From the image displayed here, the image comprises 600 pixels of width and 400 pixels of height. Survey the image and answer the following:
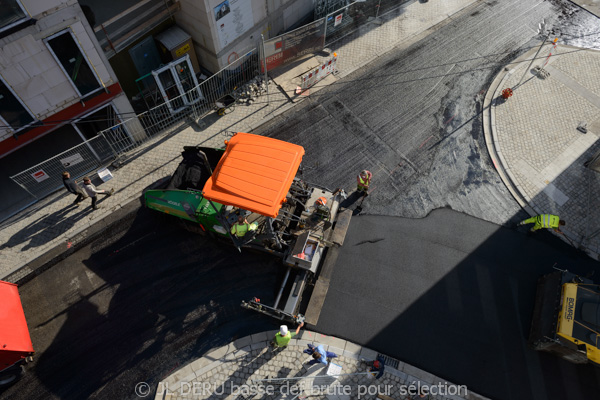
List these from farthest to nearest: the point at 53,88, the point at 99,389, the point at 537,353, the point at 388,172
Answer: the point at 388,172, the point at 53,88, the point at 537,353, the point at 99,389

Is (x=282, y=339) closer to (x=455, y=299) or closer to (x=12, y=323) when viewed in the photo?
(x=455, y=299)

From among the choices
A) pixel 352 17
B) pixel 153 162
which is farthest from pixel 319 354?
pixel 352 17

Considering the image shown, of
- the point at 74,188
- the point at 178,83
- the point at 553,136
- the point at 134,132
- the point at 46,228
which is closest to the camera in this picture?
the point at 74,188

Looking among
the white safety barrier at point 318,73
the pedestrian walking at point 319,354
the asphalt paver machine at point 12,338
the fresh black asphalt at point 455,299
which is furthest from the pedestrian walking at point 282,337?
the white safety barrier at point 318,73

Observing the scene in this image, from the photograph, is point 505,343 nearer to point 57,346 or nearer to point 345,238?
point 345,238

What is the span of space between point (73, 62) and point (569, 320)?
1564cm

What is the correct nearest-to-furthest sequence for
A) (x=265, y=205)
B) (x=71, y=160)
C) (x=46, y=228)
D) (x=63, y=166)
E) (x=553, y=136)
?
(x=265, y=205) < (x=46, y=228) < (x=71, y=160) < (x=63, y=166) < (x=553, y=136)

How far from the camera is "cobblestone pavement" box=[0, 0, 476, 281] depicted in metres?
11.7

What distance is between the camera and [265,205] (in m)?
8.88

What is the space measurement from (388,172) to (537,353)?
707 cm

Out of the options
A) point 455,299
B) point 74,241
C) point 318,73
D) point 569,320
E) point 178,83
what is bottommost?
point 455,299

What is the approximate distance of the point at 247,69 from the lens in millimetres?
15711

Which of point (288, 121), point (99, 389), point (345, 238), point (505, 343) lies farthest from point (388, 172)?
point (99, 389)

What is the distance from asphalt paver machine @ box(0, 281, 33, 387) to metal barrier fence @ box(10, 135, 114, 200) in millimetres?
3410
